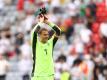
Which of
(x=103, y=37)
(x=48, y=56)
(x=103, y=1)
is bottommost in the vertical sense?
(x=48, y=56)

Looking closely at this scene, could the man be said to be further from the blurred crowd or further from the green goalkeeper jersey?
the blurred crowd

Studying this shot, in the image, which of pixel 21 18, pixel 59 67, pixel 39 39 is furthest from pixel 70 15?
pixel 39 39

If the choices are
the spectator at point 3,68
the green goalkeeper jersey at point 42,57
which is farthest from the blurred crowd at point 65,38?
the green goalkeeper jersey at point 42,57

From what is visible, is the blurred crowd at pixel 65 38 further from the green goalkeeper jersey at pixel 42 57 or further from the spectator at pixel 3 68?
the green goalkeeper jersey at pixel 42 57

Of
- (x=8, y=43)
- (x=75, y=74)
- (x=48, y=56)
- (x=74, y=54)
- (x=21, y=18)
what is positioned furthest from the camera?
(x=21, y=18)

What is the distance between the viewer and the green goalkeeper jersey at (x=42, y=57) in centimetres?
1318

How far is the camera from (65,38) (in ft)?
77.9

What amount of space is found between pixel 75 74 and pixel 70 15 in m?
4.85

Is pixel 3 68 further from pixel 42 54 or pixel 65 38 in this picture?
pixel 42 54

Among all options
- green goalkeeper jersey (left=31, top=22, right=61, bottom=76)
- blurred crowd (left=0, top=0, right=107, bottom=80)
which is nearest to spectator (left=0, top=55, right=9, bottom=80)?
blurred crowd (left=0, top=0, right=107, bottom=80)

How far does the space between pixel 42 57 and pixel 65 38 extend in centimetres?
1053

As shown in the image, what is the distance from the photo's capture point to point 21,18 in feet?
86.7

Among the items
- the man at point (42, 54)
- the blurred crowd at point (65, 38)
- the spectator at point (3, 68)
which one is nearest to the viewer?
the man at point (42, 54)

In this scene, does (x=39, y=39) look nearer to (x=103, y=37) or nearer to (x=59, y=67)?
(x=59, y=67)
